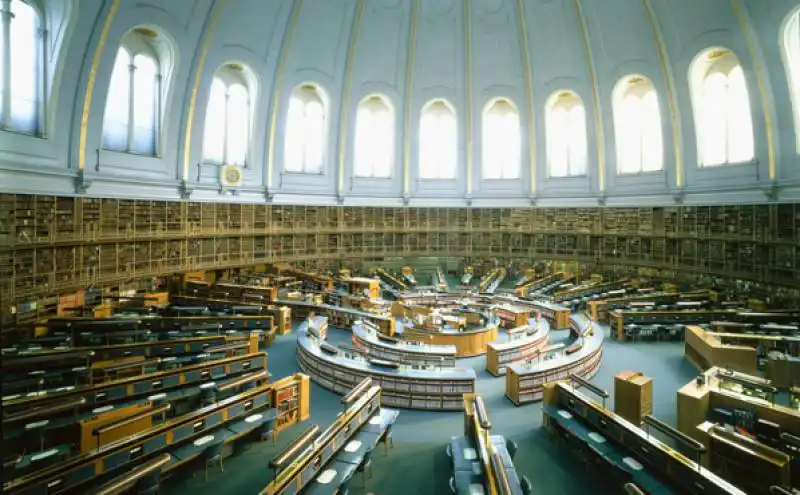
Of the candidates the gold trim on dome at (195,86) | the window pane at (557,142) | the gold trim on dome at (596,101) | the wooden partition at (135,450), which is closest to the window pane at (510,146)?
the window pane at (557,142)

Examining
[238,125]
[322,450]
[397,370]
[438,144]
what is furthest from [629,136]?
[322,450]

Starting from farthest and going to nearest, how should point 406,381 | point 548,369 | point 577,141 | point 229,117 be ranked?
point 577,141
point 229,117
point 548,369
point 406,381

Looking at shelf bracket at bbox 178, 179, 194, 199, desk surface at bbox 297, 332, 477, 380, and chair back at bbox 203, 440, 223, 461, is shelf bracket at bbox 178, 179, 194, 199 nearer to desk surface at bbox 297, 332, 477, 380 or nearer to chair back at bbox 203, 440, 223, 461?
desk surface at bbox 297, 332, 477, 380

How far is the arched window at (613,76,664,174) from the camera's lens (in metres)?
21.9

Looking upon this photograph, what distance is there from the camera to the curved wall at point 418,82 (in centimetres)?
1569

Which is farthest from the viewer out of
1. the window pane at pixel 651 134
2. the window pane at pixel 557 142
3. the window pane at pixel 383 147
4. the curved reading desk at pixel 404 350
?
the window pane at pixel 383 147

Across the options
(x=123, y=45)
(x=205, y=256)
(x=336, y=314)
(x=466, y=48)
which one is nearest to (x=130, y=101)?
(x=123, y=45)

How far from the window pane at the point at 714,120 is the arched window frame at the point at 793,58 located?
292 cm

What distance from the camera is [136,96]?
59.9 ft

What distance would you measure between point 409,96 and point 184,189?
14.0 meters

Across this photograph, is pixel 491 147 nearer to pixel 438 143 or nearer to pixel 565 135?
pixel 438 143

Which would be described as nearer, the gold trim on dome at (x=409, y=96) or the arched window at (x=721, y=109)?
the arched window at (x=721, y=109)

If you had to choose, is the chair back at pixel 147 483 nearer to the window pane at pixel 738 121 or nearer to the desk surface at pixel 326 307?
the desk surface at pixel 326 307

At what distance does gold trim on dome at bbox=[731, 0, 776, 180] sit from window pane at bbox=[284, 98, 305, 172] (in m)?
21.2
